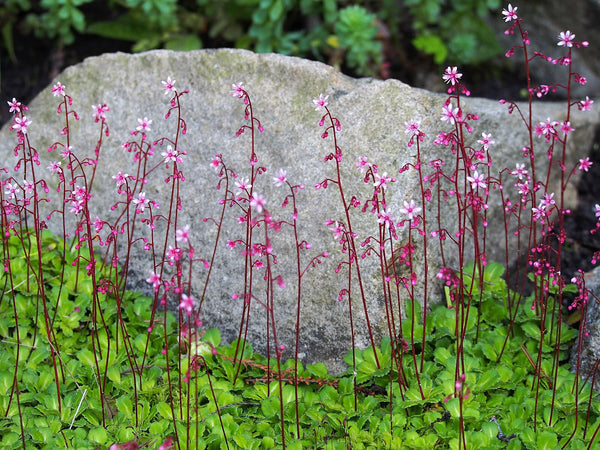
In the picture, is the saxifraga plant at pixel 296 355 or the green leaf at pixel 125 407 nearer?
the saxifraga plant at pixel 296 355

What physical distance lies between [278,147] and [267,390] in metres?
1.51

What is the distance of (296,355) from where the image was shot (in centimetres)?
304

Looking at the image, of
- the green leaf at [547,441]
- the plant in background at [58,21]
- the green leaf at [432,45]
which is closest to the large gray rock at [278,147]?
the green leaf at [547,441]

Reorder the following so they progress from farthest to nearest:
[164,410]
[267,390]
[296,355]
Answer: [267,390] < [164,410] < [296,355]

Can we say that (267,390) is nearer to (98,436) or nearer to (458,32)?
(98,436)

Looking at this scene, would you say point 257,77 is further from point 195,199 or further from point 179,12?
point 179,12

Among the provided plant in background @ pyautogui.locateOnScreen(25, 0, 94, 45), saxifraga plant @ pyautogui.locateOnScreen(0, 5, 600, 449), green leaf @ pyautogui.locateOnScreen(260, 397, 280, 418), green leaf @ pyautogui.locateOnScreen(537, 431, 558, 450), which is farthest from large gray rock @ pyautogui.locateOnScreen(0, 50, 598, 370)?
plant in background @ pyautogui.locateOnScreen(25, 0, 94, 45)

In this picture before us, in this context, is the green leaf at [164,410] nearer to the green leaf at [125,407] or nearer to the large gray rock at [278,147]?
the green leaf at [125,407]

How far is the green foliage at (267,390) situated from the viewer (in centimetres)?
311

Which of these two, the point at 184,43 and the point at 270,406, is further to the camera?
the point at 184,43

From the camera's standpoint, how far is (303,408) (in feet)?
11.1

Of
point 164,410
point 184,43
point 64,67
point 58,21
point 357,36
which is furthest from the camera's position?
point 64,67

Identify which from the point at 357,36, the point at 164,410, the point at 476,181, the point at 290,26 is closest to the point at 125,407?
the point at 164,410

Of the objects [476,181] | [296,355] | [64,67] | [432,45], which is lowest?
[296,355]
